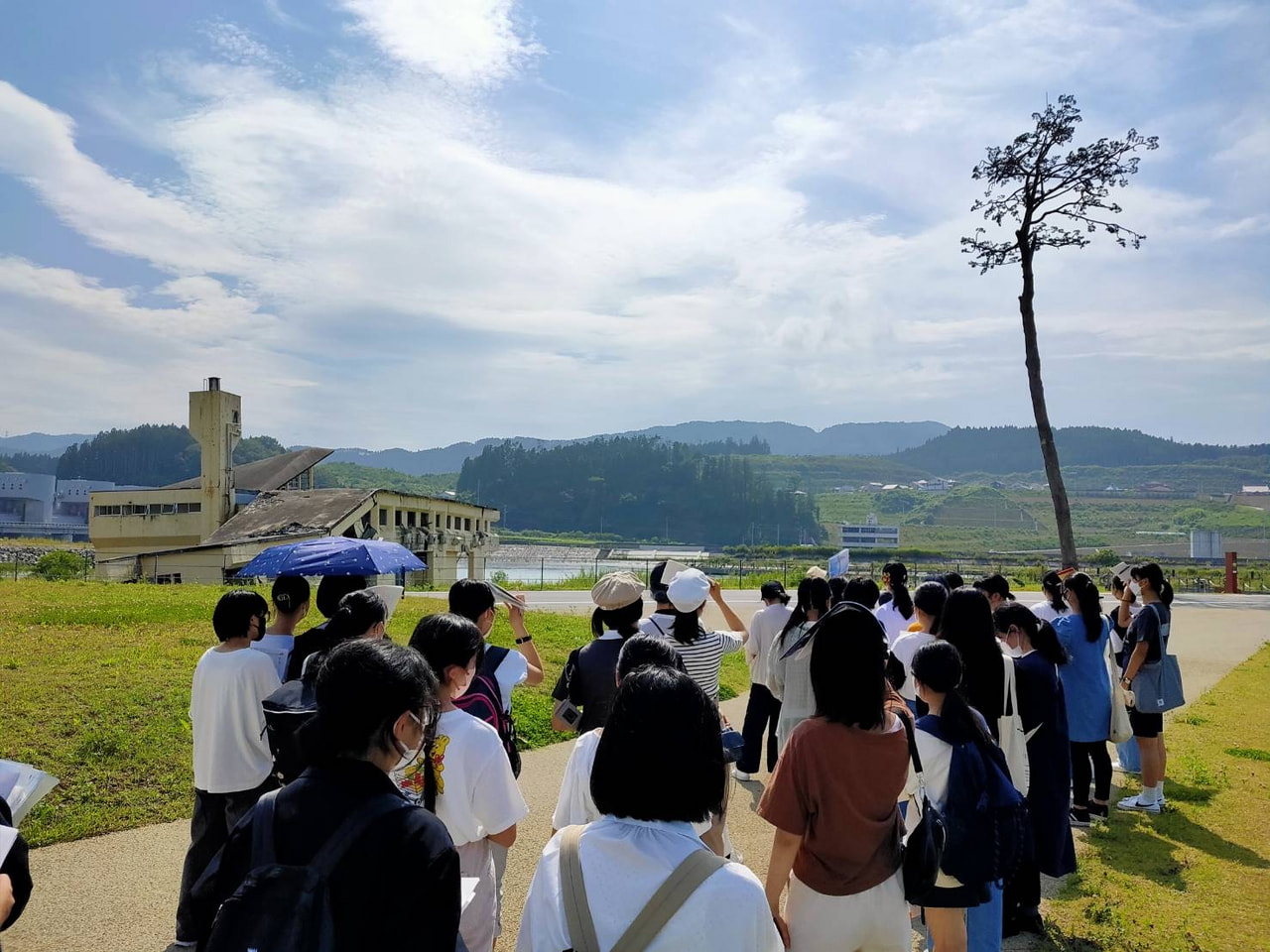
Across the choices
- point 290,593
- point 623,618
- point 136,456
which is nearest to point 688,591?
point 623,618

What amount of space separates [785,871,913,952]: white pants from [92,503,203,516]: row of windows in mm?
42544

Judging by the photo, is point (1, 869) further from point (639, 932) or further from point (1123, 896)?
point (1123, 896)

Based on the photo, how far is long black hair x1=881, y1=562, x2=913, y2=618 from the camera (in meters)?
7.40

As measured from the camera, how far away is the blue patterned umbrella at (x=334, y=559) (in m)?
5.71

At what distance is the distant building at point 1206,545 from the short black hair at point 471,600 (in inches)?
2243

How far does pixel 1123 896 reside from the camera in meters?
5.20

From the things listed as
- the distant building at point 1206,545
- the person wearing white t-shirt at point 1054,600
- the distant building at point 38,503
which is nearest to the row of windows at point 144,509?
the person wearing white t-shirt at point 1054,600

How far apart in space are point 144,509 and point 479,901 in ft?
147

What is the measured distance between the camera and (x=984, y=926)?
3.73m

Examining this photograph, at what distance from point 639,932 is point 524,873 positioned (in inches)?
163

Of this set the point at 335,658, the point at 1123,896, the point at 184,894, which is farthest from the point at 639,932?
the point at 1123,896

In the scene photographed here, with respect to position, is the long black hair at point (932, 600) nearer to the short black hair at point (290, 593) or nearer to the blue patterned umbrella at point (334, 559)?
the blue patterned umbrella at point (334, 559)

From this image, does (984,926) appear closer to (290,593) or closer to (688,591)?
(688,591)

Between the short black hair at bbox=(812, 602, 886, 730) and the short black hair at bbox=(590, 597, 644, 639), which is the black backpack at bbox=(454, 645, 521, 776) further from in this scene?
the short black hair at bbox=(812, 602, 886, 730)
